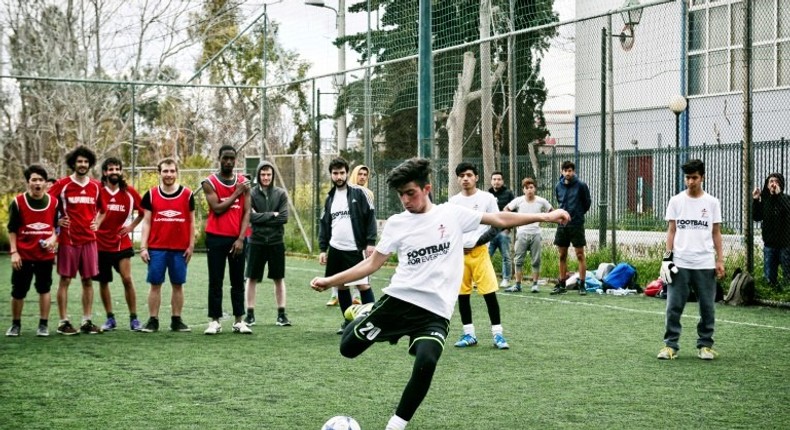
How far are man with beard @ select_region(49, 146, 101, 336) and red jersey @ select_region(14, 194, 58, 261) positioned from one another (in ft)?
0.82

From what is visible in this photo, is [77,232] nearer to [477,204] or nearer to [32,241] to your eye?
[32,241]

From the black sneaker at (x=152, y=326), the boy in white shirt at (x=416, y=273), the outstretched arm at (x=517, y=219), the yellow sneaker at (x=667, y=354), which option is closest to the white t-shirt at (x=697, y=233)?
the yellow sneaker at (x=667, y=354)

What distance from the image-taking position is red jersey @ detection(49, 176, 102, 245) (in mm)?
10930

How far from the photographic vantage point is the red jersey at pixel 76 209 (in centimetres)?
1093

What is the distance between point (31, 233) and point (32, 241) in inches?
3.4

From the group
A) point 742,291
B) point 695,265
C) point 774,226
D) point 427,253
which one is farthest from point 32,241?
point 774,226

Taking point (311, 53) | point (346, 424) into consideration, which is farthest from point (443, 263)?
point (311, 53)

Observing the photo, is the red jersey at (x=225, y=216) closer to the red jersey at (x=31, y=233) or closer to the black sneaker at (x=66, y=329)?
the red jersey at (x=31, y=233)

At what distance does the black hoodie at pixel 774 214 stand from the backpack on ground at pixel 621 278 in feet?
7.52

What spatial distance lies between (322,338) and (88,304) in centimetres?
273

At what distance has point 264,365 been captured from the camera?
8.73 m

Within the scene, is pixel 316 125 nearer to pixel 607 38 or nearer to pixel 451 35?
pixel 451 35

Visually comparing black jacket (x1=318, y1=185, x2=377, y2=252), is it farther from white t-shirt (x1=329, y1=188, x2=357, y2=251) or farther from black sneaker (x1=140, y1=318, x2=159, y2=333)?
black sneaker (x1=140, y1=318, x2=159, y2=333)

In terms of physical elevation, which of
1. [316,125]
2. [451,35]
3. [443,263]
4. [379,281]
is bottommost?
[379,281]
